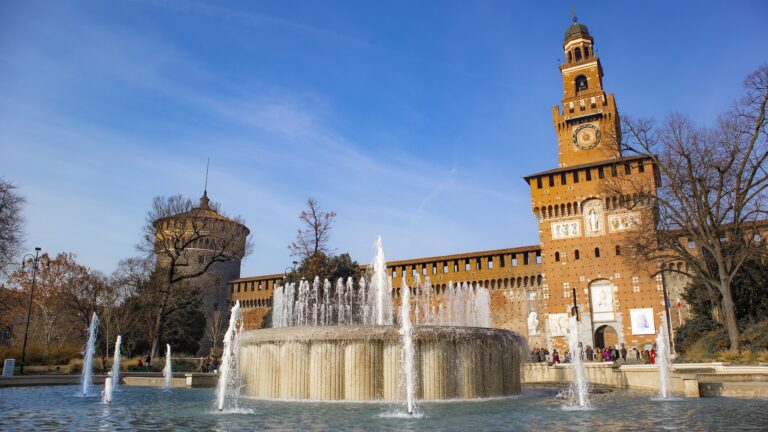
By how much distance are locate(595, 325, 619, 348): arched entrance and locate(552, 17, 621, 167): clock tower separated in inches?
447

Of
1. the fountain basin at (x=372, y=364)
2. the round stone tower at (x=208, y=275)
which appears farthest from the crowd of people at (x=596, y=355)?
the round stone tower at (x=208, y=275)

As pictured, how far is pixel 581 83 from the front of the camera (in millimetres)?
41594

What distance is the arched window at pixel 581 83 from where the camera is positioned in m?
41.4

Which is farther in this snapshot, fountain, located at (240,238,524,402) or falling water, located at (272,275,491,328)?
falling water, located at (272,275,491,328)

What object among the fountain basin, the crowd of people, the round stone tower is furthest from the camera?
the round stone tower

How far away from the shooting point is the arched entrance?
1320 inches

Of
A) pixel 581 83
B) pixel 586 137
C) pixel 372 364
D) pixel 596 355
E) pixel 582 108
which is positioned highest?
pixel 581 83

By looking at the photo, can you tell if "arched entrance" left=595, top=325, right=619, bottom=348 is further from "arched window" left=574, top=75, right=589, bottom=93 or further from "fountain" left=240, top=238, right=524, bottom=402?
"fountain" left=240, top=238, right=524, bottom=402

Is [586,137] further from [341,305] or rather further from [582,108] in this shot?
[341,305]

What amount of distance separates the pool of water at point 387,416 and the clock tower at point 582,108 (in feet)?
99.0

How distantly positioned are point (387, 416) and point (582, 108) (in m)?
36.6

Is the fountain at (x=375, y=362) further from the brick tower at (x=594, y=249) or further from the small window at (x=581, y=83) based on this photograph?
the small window at (x=581, y=83)

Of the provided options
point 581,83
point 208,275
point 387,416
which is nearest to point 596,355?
point 387,416

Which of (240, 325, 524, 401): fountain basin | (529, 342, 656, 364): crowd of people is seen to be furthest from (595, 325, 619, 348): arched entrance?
(240, 325, 524, 401): fountain basin
